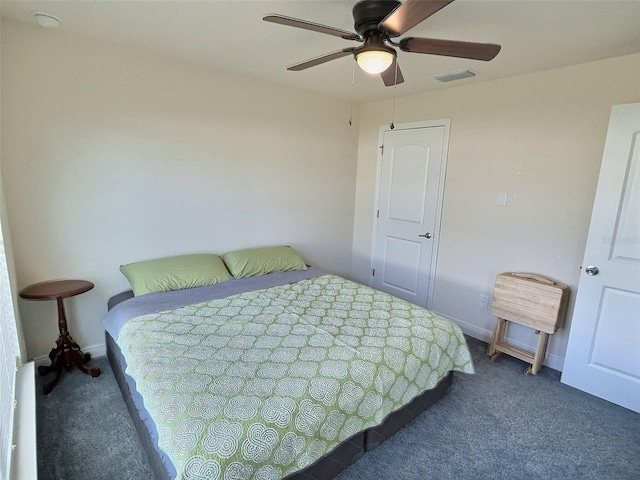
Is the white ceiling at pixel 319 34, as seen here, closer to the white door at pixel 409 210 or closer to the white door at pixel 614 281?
the white door at pixel 614 281

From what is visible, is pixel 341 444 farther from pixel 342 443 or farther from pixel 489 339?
pixel 489 339

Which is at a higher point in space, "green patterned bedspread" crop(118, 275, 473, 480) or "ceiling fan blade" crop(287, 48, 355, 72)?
"ceiling fan blade" crop(287, 48, 355, 72)

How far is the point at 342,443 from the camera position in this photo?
5.37 feet

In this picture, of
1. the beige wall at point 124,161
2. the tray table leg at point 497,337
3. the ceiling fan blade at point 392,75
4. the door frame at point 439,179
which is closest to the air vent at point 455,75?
the door frame at point 439,179

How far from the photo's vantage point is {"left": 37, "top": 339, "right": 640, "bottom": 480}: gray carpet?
174 cm

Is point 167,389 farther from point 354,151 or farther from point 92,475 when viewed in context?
point 354,151

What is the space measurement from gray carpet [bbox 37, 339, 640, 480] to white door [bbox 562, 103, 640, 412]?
0.59 feet

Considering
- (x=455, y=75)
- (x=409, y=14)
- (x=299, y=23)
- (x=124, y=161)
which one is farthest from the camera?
(x=455, y=75)

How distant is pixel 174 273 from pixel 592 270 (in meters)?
3.05

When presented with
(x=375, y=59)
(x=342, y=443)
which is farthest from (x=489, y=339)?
(x=375, y=59)

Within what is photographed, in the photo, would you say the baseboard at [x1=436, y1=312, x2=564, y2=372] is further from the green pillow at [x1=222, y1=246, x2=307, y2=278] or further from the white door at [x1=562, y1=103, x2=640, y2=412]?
the green pillow at [x1=222, y1=246, x2=307, y2=278]

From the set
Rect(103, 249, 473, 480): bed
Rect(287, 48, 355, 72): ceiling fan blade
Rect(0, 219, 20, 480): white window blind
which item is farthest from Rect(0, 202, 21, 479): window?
Rect(287, 48, 355, 72): ceiling fan blade

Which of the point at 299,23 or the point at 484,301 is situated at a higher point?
the point at 299,23

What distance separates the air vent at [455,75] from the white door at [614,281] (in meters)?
1.03
